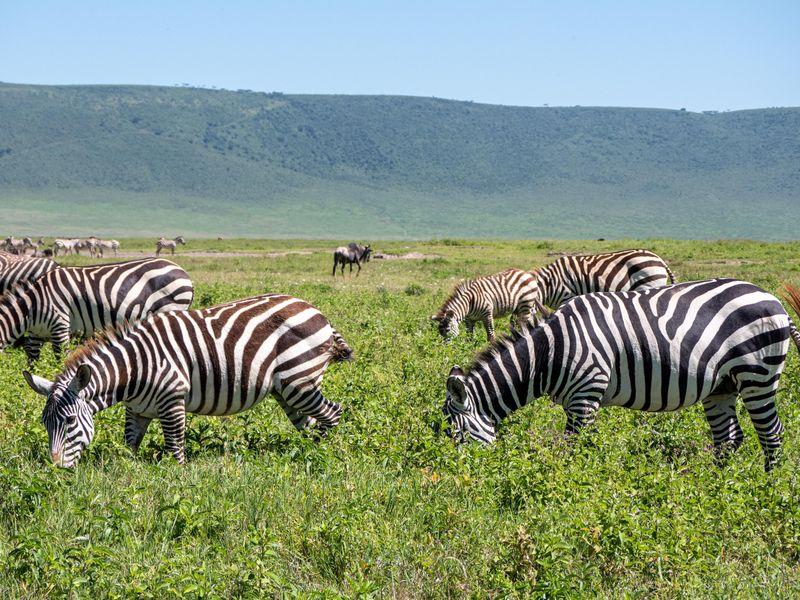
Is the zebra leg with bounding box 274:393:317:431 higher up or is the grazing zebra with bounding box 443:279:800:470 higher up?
the grazing zebra with bounding box 443:279:800:470

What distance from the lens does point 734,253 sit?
40.3 meters

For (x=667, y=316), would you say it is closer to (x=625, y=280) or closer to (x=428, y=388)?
(x=428, y=388)

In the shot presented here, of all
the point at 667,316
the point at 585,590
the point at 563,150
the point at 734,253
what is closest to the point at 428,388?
the point at 667,316

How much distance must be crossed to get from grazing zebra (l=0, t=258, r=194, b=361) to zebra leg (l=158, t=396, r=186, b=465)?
4.82m

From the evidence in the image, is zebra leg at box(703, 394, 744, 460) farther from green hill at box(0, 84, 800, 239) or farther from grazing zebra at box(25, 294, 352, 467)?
green hill at box(0, 84, 800, 239)

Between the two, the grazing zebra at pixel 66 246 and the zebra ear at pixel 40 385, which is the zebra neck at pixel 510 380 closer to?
the zebra ear at pixel 40 385

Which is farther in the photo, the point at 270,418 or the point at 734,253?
the point at 734,253

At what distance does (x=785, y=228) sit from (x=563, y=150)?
62.9 meters

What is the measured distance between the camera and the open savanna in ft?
17.0

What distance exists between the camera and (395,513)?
618 centimetres

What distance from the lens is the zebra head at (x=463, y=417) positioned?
7.47 meters

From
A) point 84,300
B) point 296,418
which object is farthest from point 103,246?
point 296,418

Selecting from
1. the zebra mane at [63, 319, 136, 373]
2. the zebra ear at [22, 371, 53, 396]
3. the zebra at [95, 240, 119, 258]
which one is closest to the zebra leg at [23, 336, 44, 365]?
the zebra mane at [63, 319, 136, 373]

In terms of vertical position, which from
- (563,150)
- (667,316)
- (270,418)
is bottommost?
(270,418)
